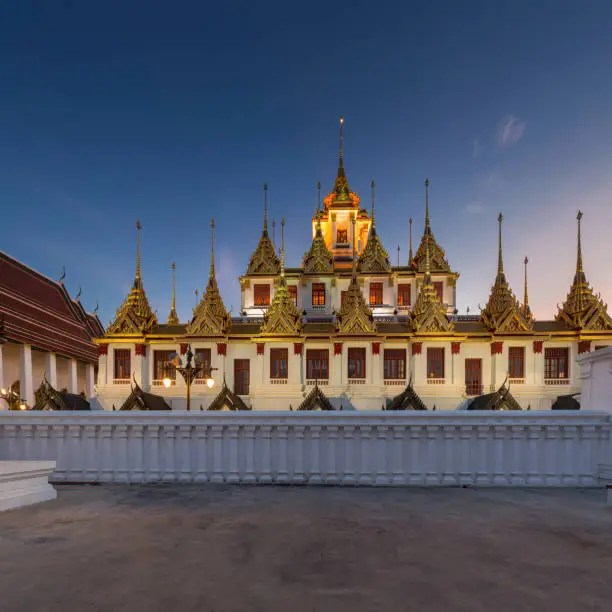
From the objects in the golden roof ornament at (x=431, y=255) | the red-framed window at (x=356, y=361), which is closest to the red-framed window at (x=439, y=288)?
the golden roof ornament at (x=431, y=255)

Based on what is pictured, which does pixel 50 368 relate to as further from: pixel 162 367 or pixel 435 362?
pixel 435 362

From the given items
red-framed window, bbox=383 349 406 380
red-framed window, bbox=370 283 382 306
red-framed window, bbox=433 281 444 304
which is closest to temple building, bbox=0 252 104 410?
red-framed window, bbox=383 349 406 380

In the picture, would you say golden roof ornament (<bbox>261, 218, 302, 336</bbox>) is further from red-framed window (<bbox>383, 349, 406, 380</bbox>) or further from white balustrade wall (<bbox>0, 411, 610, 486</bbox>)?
white balustrade wall (<bbox>0, 411, 610, 486</bbox>)

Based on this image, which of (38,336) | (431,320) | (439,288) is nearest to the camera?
(431,320)

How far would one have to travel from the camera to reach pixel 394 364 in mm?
26422

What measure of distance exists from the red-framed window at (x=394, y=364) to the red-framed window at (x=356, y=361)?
65.2 inches

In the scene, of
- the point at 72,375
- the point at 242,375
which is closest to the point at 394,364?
the point at 242,375

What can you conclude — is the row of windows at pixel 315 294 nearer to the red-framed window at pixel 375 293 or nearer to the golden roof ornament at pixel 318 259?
the golden roof ornament at pixel 318 259

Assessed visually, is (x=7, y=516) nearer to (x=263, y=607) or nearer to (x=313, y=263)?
(x=263, y=607)

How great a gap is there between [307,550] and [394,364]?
24.3 metres

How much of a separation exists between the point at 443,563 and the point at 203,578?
1.61 m

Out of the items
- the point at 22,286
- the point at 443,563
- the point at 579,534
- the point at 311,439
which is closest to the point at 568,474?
the point at 579,534

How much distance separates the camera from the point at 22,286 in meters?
37.9

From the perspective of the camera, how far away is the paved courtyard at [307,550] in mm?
2295
